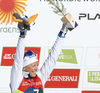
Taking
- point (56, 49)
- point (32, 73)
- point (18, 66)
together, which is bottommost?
point (32, 73)

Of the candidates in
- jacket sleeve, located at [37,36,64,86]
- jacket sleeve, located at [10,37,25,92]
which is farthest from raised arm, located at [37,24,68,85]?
jacket sleeve, located at [10,37,25,92]

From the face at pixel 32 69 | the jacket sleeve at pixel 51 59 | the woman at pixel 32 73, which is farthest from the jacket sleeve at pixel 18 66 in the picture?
the jacket sleeve at pixel 51 59

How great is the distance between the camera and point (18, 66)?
3666 millimetres

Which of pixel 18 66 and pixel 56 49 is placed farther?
pixel 56 49

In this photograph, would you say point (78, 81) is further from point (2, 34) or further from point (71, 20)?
point (71, 20)

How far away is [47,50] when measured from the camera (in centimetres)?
534

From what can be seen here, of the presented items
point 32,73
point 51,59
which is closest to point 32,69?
point 32,73

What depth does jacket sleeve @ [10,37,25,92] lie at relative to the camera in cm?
361

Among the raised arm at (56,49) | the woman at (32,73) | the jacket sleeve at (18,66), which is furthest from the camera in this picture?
the raised arm at (56,49)

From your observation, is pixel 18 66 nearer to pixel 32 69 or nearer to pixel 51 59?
pixel 32 69

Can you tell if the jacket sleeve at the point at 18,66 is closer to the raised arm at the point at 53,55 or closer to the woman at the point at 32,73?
the woman at the point at 32,73

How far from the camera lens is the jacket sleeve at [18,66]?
361 cm

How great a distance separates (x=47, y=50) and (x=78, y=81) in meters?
0.63

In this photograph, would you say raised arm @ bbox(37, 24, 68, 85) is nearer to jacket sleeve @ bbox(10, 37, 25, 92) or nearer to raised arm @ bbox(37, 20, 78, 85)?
raised arm @ bbox(37, 20, 78, 85)
